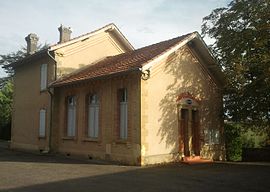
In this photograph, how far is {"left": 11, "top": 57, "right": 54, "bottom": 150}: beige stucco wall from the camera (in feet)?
75.2

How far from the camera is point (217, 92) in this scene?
66.1 ft

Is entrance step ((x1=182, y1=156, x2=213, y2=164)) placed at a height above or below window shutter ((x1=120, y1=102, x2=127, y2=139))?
below

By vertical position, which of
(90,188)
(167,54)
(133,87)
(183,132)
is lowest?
(90,188)

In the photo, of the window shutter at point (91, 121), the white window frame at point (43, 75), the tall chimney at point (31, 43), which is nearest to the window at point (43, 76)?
the white window frame at point (43, 75)

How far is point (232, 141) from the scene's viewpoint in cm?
2077

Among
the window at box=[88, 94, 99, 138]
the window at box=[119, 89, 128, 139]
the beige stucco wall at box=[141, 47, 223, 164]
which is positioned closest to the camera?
the beige stucco wall at box=[141, 47, 223, 164]

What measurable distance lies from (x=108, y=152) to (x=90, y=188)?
6922 millimetres

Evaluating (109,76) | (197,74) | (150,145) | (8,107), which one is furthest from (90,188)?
(8,107)

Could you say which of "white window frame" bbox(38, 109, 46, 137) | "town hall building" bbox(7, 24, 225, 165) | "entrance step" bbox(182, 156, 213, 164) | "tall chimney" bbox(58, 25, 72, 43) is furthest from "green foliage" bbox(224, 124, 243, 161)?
"tall chimney" bbox(58, 25, 72, 43)

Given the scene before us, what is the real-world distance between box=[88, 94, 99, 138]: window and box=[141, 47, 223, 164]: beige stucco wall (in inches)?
133

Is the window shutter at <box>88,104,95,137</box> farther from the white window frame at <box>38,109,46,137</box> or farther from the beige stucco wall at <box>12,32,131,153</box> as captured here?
the white window frame at <box>38,109,46,137</box>

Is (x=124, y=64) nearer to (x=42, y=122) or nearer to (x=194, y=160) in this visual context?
(x=194, y=160)

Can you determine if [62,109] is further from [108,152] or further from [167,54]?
[167,54]

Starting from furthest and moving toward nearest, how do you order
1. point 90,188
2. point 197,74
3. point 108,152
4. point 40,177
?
point 197,74 → point 108,152 → point 40,177 → point 90,188
